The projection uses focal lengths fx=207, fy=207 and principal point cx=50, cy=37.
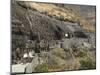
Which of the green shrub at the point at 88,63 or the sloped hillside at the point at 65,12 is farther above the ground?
the sloped hillside at the point at 65,12

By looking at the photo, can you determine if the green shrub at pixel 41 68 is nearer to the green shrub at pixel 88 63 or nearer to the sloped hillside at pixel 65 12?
the green shrub at pixel 88 63

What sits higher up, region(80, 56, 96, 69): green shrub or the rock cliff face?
the rock cliff face

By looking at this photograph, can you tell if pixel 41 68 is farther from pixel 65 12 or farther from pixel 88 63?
pixel 65 12

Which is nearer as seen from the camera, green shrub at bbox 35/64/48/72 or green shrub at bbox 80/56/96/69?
green shrub at bbox 35/64/48/72

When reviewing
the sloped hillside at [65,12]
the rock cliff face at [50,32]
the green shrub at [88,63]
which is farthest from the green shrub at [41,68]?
the sloped hillside at [65,12]

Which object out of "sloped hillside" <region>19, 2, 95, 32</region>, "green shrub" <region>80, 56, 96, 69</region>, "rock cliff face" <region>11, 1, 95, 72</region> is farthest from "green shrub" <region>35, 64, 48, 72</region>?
"sloped hillside" <region>19, 2, 95, 32</region>

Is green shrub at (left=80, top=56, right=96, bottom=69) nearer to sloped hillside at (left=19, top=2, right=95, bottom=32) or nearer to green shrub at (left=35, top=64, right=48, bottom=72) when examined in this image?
sloped hillside at (left=19, top=2, right=95, bottom=32)

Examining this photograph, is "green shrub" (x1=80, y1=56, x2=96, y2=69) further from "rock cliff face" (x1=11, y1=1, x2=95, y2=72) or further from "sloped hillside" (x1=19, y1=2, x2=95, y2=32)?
"sloped hillside" (x1=19, y1=2, x2=95, y2=32)

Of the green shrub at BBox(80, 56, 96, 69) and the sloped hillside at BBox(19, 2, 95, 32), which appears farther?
the green shrub at BBox(80, 56, 96, 69)

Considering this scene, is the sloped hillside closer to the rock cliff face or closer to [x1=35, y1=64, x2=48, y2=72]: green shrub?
the rock cliff face

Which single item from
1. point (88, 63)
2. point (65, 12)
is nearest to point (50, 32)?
point (65, 12)
